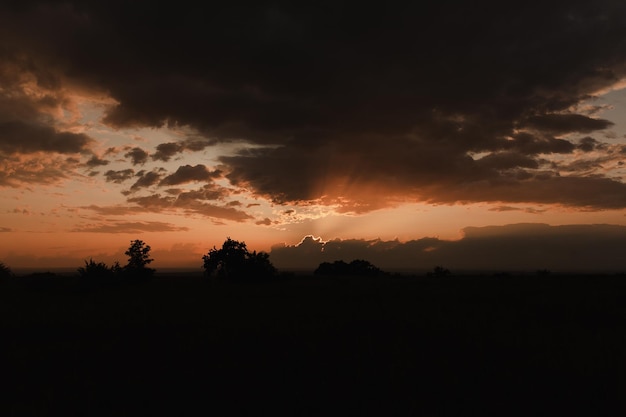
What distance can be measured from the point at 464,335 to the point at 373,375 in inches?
198

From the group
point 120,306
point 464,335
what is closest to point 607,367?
point 464,335

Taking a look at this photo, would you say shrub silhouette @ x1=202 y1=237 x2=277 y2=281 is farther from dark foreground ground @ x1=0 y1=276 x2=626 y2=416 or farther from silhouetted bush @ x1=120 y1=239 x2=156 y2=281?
dark foreground ground @ x1=0 y1=276 x2=626 y2=416

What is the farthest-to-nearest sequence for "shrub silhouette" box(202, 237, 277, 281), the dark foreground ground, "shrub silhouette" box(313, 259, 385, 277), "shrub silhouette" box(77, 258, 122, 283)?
"shrub silhouette" box(313, 259, 385, 277)
"shrub silhouette" box(202, 237, 277, 281)
"shrub silhouette" box(77, 258, 122, 283)
the dark foreground ground

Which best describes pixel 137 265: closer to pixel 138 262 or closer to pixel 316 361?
pixel 138 262

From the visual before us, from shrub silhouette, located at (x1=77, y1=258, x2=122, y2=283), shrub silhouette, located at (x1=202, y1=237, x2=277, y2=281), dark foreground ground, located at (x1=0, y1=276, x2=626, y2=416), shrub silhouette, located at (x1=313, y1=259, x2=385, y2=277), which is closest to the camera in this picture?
dark foreground ground, located at (x1=0, y1=276, x2=626, y2=416)

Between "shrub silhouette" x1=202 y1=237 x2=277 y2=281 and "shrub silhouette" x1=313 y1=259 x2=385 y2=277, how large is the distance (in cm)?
2140

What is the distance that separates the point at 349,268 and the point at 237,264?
24.6 metres

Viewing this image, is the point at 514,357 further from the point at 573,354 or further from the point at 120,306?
the point at 120,306

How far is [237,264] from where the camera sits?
145ft

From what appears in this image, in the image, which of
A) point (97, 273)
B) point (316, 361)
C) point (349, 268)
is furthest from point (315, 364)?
point (349, 268)

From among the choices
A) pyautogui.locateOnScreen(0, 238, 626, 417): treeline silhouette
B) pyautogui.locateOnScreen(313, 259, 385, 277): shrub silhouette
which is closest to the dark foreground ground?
pyautogui.locateOnScreen(0, 238, 626, 417): treeline silhouette

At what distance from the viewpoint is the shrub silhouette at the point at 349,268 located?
6188 cm

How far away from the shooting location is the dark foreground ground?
6.67 metres

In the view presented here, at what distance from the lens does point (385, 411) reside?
6.38 metres
